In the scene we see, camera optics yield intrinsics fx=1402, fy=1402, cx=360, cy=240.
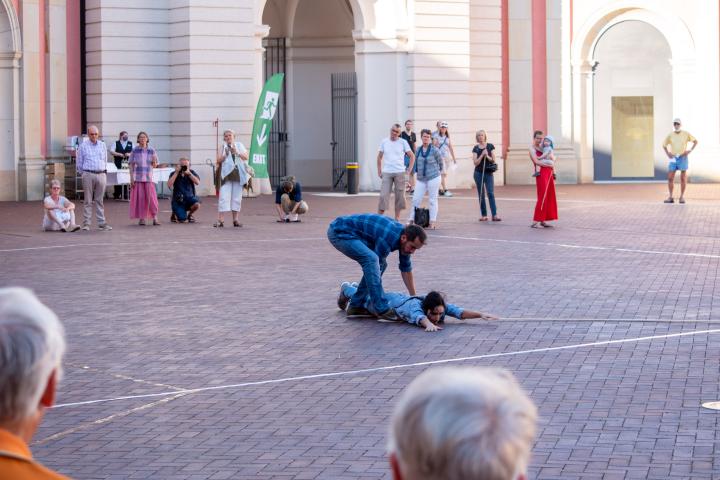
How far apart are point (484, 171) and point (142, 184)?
5.28 metres

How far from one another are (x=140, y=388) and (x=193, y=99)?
20969 mm

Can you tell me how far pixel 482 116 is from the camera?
3334 centimetres

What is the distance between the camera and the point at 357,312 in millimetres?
11281

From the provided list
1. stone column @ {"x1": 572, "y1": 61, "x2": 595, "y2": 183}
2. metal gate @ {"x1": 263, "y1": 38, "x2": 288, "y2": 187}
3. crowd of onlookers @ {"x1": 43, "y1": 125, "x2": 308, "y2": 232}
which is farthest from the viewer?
stone column @ {"x1": 572, "y1": 61, "x2": 595, "y2": 183}

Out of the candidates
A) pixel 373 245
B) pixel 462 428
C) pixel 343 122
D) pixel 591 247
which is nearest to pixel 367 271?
pixel 373 245

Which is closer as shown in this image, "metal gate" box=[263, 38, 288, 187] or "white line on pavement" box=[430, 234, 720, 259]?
"white line on pavement" box=[430, 234, 720, 259]

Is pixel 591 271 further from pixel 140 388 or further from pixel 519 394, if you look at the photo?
pixel 519 394

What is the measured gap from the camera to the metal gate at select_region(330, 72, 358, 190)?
3300 cm

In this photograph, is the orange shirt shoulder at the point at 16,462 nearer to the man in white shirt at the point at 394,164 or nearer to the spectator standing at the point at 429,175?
the spectator standing at the point at 429,175

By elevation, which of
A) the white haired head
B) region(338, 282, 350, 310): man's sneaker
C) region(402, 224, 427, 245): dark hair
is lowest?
region(338, 282, 350, 310): man's sneaker

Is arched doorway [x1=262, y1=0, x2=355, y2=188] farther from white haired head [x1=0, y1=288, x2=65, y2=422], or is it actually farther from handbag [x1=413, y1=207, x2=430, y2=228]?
white haired head [x1=0, y1=288, x2=65, y2=422]

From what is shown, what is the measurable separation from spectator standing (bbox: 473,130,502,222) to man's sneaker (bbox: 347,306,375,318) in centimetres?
1039

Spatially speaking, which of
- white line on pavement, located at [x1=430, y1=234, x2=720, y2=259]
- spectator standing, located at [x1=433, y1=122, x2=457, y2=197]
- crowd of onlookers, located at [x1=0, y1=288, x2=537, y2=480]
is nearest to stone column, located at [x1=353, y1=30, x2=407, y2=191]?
spectator standing, located at [x1=433, y1=122, x2=457, y2=197]

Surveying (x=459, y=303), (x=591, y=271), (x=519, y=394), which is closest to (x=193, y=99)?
(x=591, y=271)
